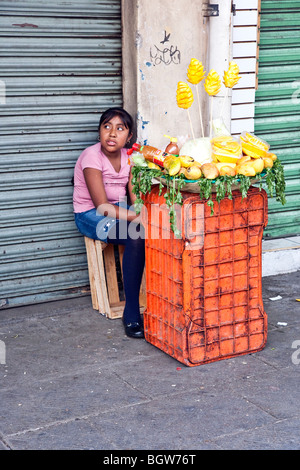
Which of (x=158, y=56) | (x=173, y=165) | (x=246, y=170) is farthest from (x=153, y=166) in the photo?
(x=158, y=56)

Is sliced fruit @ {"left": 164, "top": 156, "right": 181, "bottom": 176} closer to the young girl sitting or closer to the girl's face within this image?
the young girl sitting

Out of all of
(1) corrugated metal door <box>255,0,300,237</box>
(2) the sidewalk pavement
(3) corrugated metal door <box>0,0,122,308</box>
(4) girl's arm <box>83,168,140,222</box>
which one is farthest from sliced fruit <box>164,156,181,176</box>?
(1) corrugated metal door <box>255,0,300,237</box>

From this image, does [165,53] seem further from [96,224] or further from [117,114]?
[96,224]

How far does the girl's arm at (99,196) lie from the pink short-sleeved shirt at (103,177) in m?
0.08

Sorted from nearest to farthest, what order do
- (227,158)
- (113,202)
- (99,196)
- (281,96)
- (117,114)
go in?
(227,158) → (99,196) → (117,114) → (113,202) → (281,96)

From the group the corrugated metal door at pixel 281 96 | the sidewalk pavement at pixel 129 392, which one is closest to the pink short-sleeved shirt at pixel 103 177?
the sidewalk pavement at pixel 129 392

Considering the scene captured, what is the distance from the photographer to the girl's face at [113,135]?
17.2ft

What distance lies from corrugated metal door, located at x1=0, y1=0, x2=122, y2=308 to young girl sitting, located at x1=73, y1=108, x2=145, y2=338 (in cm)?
28

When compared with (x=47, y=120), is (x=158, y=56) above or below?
above

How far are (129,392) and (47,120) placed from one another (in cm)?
235

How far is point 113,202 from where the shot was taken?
17.7 ft

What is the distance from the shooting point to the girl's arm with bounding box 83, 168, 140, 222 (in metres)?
5.12

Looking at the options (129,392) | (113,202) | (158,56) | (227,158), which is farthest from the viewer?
(158,56)

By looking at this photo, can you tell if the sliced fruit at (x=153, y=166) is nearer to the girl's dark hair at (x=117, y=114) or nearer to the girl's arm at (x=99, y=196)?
the girl's arm at (x=99, y=196)
